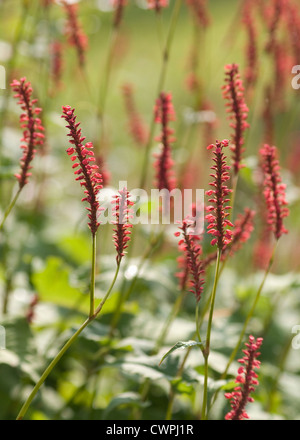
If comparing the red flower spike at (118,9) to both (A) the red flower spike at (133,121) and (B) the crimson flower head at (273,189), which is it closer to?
(A) the red flower spike at (133,121)


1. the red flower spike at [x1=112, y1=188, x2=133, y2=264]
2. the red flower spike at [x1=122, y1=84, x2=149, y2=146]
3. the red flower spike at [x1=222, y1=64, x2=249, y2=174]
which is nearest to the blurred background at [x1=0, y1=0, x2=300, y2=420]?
the red flower spike at [x1=122, y1=84, x2=149, y2=146]

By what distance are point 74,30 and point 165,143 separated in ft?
1.94

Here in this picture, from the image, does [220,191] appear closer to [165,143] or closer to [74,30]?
[165,143]

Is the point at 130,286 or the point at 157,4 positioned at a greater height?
the point at 157,4

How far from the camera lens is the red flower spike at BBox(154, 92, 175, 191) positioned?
1513 millimetres

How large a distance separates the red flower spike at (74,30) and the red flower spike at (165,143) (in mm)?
404

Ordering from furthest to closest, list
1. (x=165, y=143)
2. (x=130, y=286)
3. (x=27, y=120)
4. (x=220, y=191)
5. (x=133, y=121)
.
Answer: (x=133, y=121) < (x=130, y=286) < (x=165, y=143) < (x=27, y=120) < (x=220, y=191)

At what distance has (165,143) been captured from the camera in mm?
1529

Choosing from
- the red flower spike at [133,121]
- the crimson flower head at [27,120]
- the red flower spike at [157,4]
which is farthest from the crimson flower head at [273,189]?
the red flower spike at [133,121]

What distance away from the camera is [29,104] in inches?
48.6

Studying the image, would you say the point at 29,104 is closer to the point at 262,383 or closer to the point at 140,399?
the point at 140,399

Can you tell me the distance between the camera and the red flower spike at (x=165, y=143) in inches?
59.6

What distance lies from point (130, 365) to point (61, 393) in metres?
1.07

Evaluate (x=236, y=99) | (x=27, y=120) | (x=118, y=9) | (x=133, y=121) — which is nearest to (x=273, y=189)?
(x=236, y=99)
